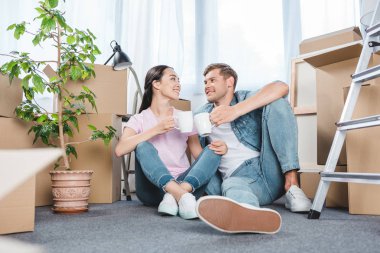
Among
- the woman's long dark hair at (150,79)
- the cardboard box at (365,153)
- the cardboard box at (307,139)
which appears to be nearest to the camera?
the cardboard box at (365,153)

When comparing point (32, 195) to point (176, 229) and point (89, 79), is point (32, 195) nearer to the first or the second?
point (176, 229)

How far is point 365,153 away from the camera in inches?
55.5

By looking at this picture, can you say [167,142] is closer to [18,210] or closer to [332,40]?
[18,210]

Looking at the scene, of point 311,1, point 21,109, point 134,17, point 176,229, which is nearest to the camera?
point 176,229

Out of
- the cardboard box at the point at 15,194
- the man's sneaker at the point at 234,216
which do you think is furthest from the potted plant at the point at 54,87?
the man's sneaker at the point at 234,216

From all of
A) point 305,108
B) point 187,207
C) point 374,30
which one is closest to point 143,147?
point 187,207

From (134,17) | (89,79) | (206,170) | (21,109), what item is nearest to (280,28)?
(134,17)

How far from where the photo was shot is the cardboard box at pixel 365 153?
4.55 ft

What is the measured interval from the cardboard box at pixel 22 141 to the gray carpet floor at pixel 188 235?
38cm

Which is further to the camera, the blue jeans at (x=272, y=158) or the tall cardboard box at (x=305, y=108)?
the tall cardboard box at (x=305, y=108)

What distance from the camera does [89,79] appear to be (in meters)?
2.06

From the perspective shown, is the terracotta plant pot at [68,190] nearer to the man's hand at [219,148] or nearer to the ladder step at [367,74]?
the man's hand at [219,148]

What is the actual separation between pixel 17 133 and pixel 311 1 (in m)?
1.96

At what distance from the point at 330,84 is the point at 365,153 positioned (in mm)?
424
